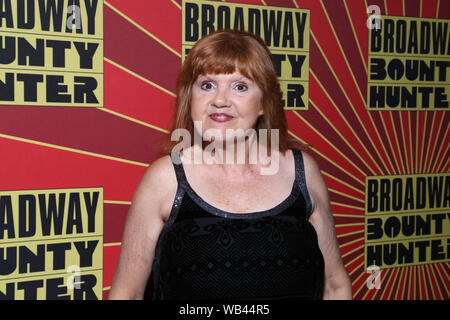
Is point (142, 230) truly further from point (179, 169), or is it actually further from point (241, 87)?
point (241, 87)

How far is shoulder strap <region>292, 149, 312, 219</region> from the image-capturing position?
149 centimetres

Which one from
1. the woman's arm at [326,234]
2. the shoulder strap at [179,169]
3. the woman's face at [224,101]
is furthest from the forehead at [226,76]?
the woman's arm at [326,234]

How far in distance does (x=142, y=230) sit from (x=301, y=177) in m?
0.47

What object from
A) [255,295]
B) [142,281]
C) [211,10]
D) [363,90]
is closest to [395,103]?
[363,90]

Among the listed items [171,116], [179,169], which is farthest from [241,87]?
[171,116]

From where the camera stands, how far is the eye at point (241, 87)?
1431 mm

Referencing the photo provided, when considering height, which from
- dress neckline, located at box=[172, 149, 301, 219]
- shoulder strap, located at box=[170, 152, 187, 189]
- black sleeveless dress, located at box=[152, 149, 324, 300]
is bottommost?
black sleeveless dress, located at box=[152, 149, 324, 300]

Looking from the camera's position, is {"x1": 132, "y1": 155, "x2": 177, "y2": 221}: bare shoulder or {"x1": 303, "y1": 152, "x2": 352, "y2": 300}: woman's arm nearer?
{"x1": 132, "y1": 155, "x2": 177, "y2": 221}: bare shoulder

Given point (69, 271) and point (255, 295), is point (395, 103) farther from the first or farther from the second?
point (69, 271)

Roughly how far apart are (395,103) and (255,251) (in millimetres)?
1105

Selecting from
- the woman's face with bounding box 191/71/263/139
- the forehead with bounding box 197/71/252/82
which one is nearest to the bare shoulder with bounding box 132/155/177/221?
the woman's face with bounding box 191/71/263/139

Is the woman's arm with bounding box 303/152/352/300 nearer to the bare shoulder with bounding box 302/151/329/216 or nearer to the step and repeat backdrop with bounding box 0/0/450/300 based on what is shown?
the bare shoulder with bounding box 302/151/329/216

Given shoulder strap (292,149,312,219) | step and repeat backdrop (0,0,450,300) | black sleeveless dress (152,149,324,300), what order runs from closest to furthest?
1. black sleeveless dress (152,149,324,300)
2. shoulder strap (292,149,312,219)
3. step and repeat backdrop (0,0,450,300)

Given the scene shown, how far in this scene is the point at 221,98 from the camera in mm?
1397
